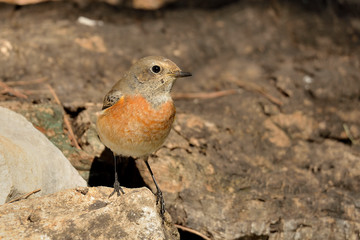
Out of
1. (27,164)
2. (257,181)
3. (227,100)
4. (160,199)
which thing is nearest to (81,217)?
(27,164)

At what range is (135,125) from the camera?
4223 millimetres

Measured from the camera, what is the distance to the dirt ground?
4828 mm

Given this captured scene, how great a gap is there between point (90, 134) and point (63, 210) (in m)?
1.75

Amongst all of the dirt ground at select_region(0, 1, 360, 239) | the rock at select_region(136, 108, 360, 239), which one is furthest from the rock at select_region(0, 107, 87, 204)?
the rock at select_region(136, 108, 360, 239)

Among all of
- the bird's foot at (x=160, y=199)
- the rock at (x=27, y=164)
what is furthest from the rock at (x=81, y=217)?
the bird's foot at (x=160, y=199)

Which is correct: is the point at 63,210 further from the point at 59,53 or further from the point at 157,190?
the point at 59,53

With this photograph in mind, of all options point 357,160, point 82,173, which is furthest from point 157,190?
point 357,160

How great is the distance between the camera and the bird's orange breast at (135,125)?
424 cm

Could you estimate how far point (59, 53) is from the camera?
265 inches

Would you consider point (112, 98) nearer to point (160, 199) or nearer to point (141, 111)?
point (141, 111)

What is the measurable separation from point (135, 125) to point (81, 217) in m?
1.13

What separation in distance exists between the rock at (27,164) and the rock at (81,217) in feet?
0.63

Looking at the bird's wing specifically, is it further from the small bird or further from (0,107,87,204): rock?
(0,107,87,204): rock

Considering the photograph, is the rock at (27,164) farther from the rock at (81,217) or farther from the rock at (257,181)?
the rock at (257,181)
